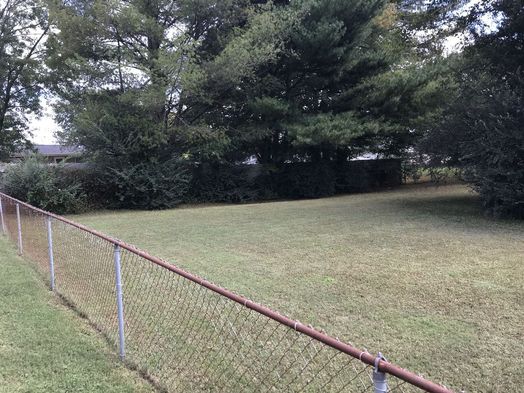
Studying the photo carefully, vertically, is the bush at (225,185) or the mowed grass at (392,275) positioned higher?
the bush at (225,185)

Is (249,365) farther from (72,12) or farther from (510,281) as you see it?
(72,12)

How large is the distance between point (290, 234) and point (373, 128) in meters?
10.1

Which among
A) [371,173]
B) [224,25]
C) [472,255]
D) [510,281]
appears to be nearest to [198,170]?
[224,25]

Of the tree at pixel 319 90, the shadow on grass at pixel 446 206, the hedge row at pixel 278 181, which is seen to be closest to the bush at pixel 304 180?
the hedge row at pixel 278 181

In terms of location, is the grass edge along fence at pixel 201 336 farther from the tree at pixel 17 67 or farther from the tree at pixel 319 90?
the tree at pixel 17 67

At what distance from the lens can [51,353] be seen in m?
3.86

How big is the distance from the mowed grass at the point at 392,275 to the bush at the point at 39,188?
352 centimetres

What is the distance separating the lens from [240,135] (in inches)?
744

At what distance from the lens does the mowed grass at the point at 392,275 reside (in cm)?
384

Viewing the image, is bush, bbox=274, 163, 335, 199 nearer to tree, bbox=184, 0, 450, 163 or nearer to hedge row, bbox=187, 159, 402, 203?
hedge row, bbox=187, 159, 402, 203

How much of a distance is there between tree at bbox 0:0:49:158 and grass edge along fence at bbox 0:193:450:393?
20.9m

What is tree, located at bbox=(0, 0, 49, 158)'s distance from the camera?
77.9ft

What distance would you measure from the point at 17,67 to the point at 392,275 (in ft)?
80.1

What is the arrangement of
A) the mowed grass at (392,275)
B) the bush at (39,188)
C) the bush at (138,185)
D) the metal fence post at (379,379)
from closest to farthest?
the metal fence post at (379,379)
the mowed grass at (392,275)
the bush at (39,188)
the bush at (138,185)
